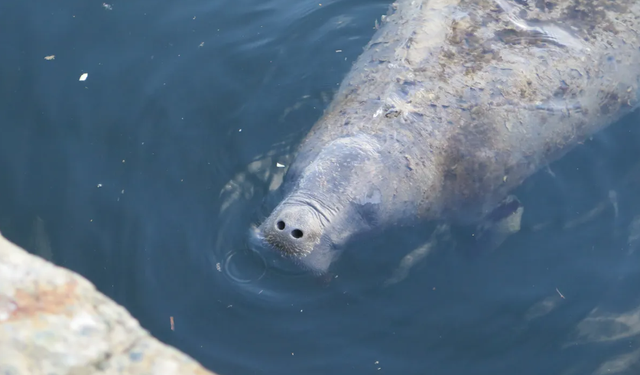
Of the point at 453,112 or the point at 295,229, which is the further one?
the point at 453,112

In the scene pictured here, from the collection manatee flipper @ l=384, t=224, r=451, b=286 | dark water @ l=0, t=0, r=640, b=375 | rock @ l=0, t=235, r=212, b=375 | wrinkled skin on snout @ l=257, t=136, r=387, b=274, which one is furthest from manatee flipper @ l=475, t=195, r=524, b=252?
rock @ l=0, t=235, r=212, b=375

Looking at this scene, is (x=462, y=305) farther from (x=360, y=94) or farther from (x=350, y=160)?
(x=360, y=94)

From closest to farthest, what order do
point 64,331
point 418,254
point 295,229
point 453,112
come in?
point 64,331 < point 295,229 < point 453,112 < point 418,254

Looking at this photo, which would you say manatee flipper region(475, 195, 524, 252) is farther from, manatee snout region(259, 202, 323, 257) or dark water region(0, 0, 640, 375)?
manatee snout region(259, 202, 323, 257)

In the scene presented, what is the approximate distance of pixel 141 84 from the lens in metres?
6.96

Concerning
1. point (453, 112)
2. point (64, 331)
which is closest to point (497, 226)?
point (453, 112)

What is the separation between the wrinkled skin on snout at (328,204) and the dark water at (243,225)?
53cm

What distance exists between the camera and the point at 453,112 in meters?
5.70

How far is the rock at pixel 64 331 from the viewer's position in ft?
10.1

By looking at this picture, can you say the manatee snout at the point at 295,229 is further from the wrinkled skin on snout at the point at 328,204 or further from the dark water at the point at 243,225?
the dark water at the point at 243,225

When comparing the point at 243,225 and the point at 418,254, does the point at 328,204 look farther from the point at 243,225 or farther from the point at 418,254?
the point at 418,254

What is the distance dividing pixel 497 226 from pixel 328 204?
1870 millimetres

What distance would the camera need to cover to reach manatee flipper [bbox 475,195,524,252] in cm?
600

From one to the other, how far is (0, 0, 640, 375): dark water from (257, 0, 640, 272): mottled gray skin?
1.46 feet
